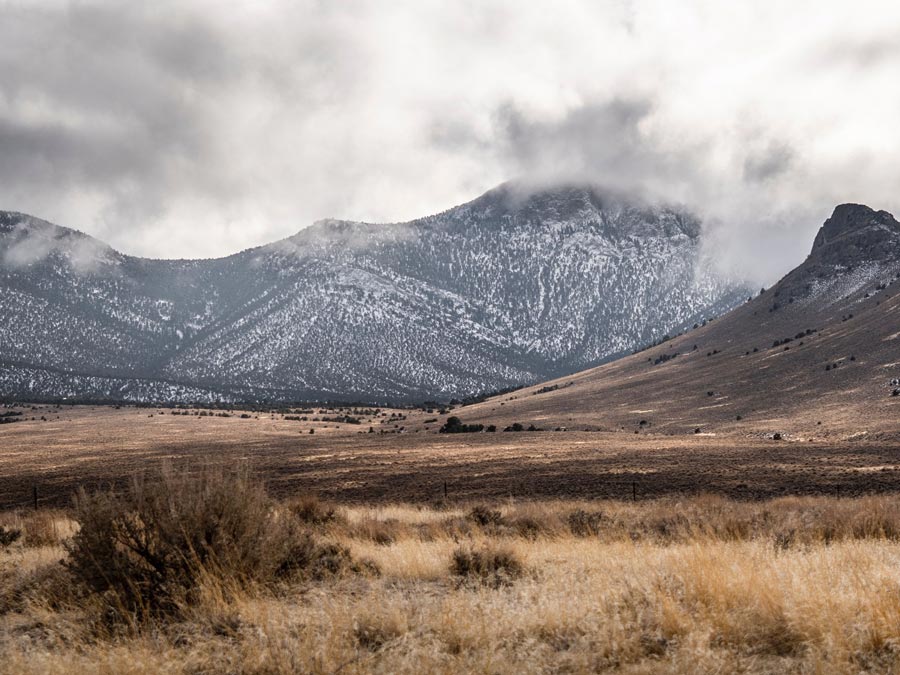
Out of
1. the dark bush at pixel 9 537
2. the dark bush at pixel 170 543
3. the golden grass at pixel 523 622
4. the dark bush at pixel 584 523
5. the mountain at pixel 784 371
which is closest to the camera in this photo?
the golden grass at pixel 523 622

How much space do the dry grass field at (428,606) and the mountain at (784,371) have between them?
4790 cm

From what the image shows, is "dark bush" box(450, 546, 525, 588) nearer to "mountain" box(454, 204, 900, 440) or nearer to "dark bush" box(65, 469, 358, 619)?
"dark bush" box(65, 469, 358, 619)

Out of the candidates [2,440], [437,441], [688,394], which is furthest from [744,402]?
[2,440]

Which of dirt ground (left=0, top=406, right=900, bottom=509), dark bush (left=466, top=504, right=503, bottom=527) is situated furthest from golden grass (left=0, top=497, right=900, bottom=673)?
dark bush (left=466, top=504, right=503, bottom=527)

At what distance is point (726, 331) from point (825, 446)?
9478 centimetres

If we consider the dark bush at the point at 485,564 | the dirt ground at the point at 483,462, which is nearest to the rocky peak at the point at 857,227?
the dirt ground at the point at 483,462

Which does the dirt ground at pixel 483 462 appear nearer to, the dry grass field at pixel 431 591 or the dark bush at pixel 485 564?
the dry grass field at pixel 431 591

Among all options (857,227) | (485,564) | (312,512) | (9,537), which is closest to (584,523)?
(485,564)

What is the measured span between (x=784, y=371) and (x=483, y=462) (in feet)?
181

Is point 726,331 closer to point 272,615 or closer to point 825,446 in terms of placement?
point 825,446

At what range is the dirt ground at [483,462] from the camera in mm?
28562

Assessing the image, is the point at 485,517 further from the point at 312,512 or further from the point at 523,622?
the point at 523,622

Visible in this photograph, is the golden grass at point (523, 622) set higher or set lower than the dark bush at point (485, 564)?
higher

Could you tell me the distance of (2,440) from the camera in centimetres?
8212
